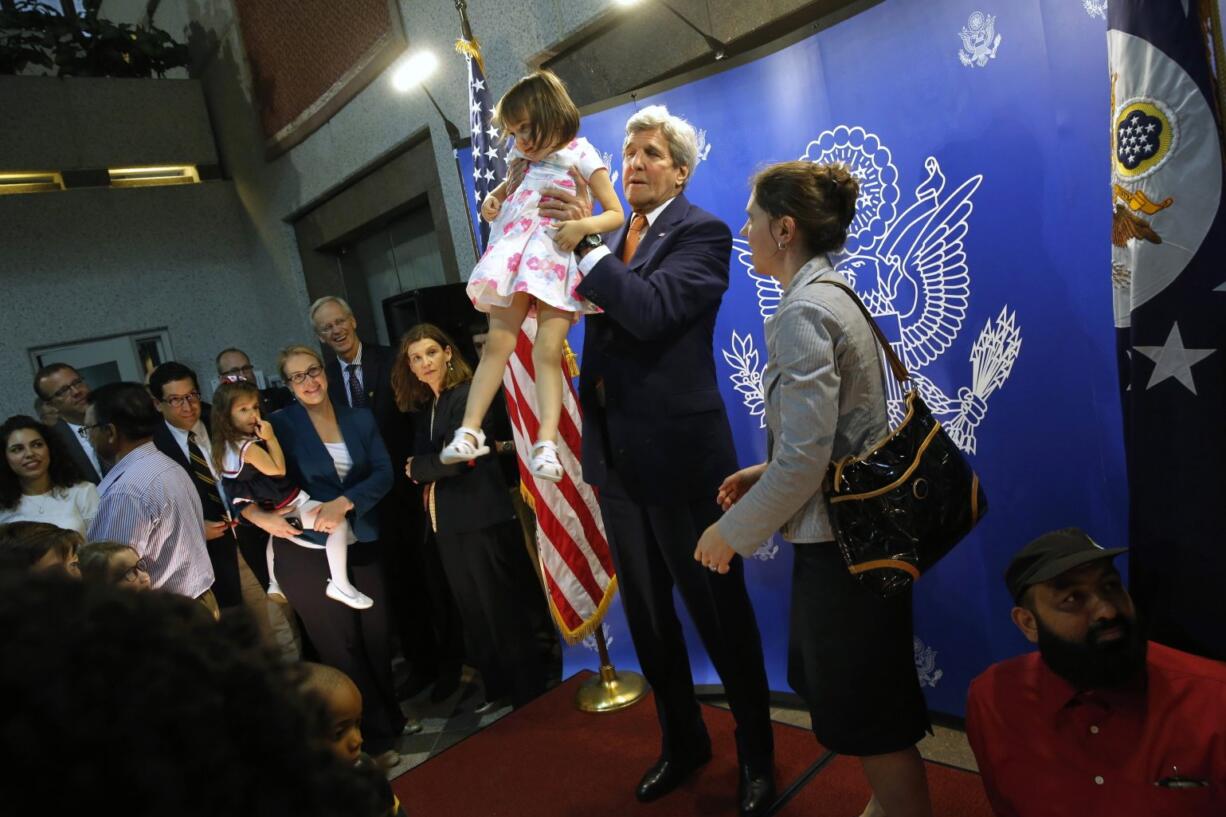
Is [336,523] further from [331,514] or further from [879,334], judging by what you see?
[879,334]

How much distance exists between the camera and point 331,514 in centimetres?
303

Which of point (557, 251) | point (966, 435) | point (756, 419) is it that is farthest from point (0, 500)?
point (966, 435)

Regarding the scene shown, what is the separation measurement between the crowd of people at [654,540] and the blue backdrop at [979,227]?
0.47 metres

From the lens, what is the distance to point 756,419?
2.76 m

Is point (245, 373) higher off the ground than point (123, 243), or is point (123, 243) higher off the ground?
point (123, 243)

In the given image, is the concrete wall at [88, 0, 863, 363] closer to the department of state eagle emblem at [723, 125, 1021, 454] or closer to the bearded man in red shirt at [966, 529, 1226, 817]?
the department of state eagle emblem at [723, 125, 1021, 454]

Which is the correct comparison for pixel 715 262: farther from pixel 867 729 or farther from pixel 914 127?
pixel 867 729

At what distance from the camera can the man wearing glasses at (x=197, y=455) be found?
3400 millimetres

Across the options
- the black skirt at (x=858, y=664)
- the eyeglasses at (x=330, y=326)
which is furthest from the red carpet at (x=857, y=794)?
the eyeglasses at (x=330, y=326)

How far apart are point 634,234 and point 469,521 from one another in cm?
154

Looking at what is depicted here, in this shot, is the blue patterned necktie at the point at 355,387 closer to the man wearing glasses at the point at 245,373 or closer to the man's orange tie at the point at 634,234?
the man wearing glasses at the point at 245,373

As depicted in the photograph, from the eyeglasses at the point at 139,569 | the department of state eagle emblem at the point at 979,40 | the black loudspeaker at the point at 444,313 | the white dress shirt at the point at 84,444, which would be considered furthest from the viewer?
the white dress shirt at the point at 84,444

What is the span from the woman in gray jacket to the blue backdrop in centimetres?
75

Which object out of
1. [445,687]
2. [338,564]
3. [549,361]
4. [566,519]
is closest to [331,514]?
[338,564]
